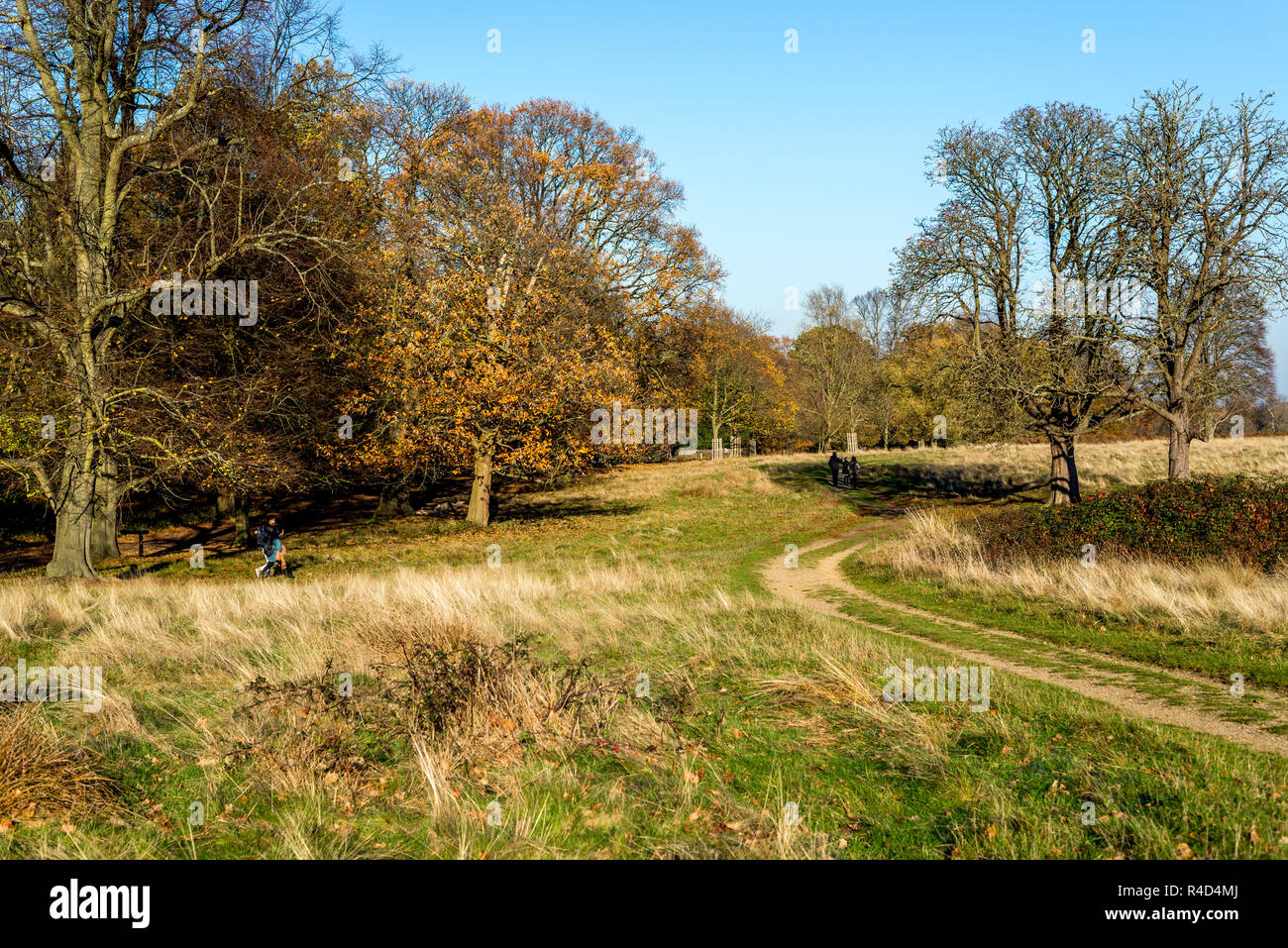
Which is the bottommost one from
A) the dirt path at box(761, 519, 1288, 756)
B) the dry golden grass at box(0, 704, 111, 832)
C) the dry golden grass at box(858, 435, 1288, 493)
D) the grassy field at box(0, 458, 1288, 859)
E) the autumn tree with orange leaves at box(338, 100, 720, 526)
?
the dirt path at box(761, 519, 1288, 756)

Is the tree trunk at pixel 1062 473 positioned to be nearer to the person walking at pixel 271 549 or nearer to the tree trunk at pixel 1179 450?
the tree trunk at pixel 1179 450

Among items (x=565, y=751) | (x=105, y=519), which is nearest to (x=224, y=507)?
(x=105, y=519)

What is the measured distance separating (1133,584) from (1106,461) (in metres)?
32.8

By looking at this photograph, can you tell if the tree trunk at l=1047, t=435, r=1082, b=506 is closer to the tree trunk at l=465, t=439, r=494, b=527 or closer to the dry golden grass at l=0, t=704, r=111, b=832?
the tree trunk at l=465, t=439, r=494, b=527

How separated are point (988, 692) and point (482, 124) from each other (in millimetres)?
35044

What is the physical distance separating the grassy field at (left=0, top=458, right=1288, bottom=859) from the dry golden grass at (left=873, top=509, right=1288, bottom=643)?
12.3ft

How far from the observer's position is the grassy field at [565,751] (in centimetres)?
534

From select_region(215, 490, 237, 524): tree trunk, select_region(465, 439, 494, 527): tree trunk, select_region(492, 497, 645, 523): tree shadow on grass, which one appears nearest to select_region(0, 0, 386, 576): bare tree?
select_region(215, 490, 237, 524): tree trunk

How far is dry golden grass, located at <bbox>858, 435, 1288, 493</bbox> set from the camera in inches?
1380

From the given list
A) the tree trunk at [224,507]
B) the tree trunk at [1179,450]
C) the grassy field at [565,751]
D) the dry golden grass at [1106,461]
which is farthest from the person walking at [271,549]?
the tree trunk at [1179,450]

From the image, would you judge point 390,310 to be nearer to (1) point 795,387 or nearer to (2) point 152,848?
(2) point 152,848

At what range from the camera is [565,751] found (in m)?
6.84

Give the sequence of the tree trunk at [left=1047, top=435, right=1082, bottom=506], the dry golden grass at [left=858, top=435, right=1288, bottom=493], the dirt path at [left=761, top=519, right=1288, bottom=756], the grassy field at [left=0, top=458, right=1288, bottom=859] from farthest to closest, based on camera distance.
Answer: the dry golden grass at [left=858, top=435, right=1288, bottom=493]
the tree trunk at [left=1047, top=435, right=1082, bottom=506]
the dirt path at [left=761, top=519, right=1288, bottom=756]
the grassy field at [left=0, top=458, right=1288, bottom=859]
